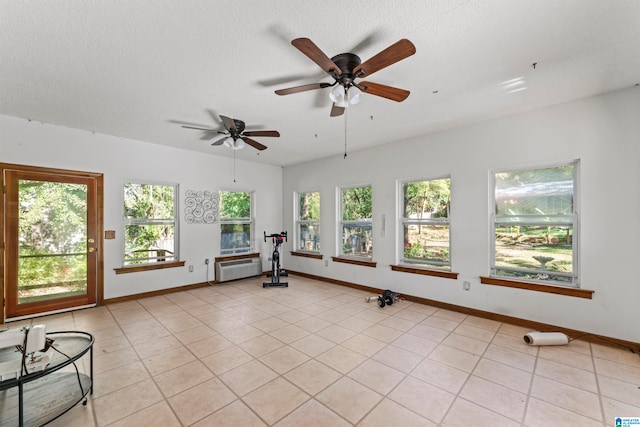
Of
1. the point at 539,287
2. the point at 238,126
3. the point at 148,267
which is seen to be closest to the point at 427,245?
the point at 539,287

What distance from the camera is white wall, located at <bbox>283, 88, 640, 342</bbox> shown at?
8.98 feet

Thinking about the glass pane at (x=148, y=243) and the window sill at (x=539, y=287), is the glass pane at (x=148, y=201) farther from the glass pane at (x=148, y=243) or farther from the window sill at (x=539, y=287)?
the window sill at (x=539, y=287)

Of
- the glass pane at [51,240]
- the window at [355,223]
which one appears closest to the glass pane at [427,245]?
the window at [355,223]

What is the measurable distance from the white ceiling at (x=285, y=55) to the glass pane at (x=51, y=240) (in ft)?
3.45

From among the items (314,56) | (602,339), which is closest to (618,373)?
(602,339)

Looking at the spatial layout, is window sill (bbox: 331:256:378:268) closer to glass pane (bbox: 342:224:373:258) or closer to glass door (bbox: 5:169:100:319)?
glass pane (bbox: 342:224:373:258)

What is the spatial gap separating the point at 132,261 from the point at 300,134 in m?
3.64

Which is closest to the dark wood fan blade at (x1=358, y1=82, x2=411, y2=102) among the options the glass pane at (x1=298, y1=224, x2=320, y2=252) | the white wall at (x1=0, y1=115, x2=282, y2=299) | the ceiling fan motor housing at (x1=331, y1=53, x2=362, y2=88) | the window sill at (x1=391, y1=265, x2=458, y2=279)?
the ceiling fan motor housing at (x1=331, y1=53, x2=362, y2=88)

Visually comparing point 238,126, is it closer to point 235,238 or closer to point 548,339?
point 235,238

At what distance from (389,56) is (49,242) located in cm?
504

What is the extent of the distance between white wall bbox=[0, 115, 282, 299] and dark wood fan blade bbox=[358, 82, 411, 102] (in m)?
4.19

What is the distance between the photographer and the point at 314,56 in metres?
1.80

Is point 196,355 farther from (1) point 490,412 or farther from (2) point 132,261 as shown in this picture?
(2) point 132,261

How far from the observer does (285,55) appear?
85.0 inches
